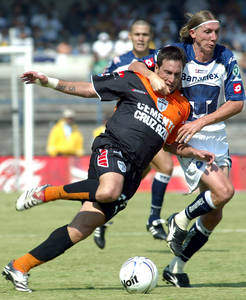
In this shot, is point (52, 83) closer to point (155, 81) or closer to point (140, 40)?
point (155, 81)

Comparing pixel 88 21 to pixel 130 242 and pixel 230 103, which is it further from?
pixel 230 103

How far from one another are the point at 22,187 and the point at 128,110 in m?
10.2

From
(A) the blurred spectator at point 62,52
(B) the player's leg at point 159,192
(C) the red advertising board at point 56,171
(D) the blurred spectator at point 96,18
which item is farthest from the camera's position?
(D) the blurred spectator at point 96,18

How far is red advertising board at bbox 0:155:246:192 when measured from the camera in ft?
52.1

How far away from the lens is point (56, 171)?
16.0m

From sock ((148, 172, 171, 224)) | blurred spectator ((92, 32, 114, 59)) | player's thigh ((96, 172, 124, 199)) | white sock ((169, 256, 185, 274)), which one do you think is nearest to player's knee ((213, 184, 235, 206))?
white sock ((169, 256, 185, 274))

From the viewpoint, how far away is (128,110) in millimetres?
5980

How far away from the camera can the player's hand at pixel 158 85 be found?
5.84 m

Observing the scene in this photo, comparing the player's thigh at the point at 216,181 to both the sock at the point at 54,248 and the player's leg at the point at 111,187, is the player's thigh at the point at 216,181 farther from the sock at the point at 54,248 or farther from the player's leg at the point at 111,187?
the sock at the point at 54,248

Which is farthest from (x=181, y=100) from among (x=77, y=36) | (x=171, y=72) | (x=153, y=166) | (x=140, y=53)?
(x=77, y=36)

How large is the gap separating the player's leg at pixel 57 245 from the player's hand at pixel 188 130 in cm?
98

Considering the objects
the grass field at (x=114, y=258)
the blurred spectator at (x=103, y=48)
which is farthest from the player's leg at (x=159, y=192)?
the blurred spectator at (x=103, y=48)

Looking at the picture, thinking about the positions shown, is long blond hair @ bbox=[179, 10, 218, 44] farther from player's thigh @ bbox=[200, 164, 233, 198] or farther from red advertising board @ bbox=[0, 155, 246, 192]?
red advertising board @ bbox=[0, 155, 246, 192]

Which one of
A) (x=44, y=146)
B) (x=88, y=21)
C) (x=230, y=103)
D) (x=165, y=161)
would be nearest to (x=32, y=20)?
(x=88, y=21)
